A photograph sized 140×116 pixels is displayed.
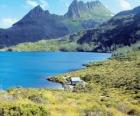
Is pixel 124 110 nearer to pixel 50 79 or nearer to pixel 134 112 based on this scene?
pixel 134 112

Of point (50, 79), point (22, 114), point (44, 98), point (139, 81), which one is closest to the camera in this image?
point (22, 114)

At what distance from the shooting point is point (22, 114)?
33.8 metres

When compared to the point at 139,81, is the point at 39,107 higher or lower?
higher

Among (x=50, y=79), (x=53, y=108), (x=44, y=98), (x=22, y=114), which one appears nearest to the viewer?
(x=22, y=114)

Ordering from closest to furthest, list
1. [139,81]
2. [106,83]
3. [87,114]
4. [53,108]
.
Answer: [87,114] < [53,108] < [139,81] < [106,83]

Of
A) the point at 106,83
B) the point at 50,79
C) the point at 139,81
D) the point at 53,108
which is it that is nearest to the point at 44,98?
the point at 53,108

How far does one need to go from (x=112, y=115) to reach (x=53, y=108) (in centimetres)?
592

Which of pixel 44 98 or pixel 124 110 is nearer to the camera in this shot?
pixel 124 110

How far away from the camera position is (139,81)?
125m

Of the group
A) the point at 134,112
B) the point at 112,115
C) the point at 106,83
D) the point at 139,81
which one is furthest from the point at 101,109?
the point at 106,83

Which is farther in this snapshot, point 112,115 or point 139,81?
point 139,81

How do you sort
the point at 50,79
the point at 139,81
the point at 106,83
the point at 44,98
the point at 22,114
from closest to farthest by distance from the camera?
the point at 22,114 < the point at 44,98 < the point at 139,81 < the point at 106,83 < the point at 50,79

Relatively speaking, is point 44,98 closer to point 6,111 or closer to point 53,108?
point 53,108

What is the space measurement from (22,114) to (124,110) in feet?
44.4
